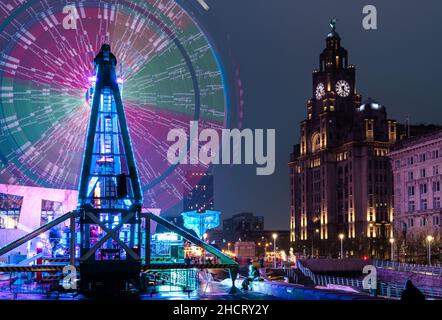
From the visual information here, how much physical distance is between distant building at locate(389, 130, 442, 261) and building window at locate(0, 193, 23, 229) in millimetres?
64990

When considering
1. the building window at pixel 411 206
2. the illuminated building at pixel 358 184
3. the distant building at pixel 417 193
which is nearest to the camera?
the distant building at pixel 417 193

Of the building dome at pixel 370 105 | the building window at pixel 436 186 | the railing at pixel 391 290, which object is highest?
the building dome at pixel 370 105

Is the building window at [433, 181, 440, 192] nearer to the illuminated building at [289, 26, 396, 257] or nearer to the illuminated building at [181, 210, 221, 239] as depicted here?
the illuminated building at [289, 26, 396, 257]

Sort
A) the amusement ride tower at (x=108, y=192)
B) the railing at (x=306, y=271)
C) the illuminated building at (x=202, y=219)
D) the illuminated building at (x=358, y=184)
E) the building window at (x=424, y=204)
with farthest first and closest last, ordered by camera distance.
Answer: the illuminated building at (x=358, y=184)
the building window at (x=424, y=204)
the railing at (x=306, y=271)
the illuminated building at (x=202, y=219)
the amusement ride tower at (x=108, y=192)

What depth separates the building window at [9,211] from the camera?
116250 millimetres

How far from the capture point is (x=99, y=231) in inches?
2921

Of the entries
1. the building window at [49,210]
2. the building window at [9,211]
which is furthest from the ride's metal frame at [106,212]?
the building window at [9,211]

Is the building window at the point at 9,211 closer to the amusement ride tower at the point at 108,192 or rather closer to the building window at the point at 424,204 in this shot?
the amusement ride tower at the point at 108,192

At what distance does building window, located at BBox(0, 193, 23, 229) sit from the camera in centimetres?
11625

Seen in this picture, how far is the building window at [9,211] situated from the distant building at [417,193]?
64990 millimetres

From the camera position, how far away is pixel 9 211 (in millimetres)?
121938

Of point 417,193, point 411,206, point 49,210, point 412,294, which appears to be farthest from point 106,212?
point 411,206
